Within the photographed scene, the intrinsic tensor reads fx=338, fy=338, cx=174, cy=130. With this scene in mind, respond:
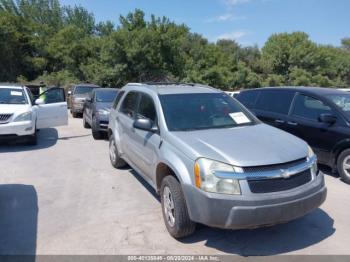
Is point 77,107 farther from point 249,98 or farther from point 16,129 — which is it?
point 249,98

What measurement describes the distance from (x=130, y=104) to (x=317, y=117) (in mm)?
3579

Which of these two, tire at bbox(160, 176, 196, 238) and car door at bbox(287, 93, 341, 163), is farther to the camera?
car door at bbox(287, 93, 341, 163)

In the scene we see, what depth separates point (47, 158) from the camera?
7.82 m

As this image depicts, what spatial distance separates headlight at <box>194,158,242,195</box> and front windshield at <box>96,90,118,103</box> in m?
8.03

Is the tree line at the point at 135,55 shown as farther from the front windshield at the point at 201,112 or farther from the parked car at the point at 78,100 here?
the front windshield at the point at 201,112

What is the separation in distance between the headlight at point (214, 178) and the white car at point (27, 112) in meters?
6.52

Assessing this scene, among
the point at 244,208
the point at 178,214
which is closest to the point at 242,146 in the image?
the point at 244,208

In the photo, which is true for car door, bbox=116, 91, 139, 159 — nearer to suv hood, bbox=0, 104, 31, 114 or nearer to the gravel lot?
the gravel lot

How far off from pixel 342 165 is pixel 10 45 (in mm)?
39135

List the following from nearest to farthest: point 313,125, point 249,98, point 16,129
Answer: point 313,125
point 249,98
point 16,129

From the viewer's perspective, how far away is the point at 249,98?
8.32 metres

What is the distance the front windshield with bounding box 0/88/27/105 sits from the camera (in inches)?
360

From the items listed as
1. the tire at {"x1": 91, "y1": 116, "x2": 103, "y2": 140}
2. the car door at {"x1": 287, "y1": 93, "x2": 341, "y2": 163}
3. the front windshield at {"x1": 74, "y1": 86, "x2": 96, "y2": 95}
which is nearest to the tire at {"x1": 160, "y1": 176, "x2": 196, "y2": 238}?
the car door at {"x1": 287, "y1": 93, "x2": 341, "y2": 163}

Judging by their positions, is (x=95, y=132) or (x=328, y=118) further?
(x=95, y=132)
